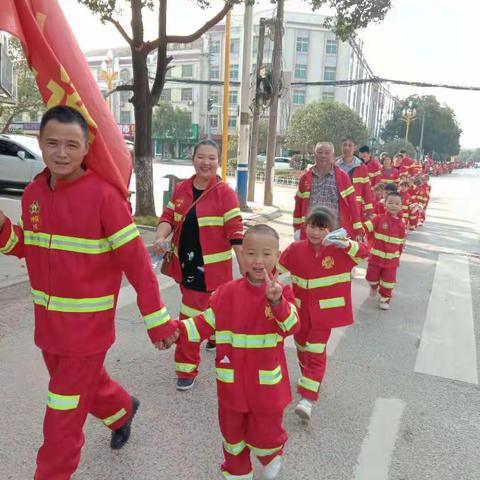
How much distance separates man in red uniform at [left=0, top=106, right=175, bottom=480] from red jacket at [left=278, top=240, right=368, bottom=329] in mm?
1370

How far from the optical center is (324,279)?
346 cm

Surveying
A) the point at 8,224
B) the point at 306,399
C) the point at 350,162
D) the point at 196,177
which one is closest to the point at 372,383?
the point at 306,399

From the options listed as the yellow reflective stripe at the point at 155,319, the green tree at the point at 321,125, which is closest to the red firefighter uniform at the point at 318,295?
the yellow reflective stripe at the point at 155,319

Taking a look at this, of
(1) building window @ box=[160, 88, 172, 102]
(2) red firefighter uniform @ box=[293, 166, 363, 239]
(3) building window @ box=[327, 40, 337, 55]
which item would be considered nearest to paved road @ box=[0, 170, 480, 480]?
(2) red firefighter uniform @ box=[293, 166, 363, 239]

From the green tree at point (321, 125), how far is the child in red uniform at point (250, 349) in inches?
1604

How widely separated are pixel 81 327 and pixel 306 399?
66.9 inches

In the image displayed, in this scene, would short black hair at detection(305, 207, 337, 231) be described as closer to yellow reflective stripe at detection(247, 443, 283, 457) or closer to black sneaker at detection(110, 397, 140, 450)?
yellow reflective stripe at detection(247, 443, 283, 457)

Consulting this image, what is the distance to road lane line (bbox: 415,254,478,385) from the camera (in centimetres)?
432

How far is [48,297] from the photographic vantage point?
2299 millimetres

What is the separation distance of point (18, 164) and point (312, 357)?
11.9m

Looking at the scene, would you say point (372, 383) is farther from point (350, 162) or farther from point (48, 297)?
point (350, 162)

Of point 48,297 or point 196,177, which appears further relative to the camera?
point 196,177

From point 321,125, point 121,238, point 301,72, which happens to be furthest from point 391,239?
point 301,72

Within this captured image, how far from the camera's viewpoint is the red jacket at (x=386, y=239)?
613 centimetres
